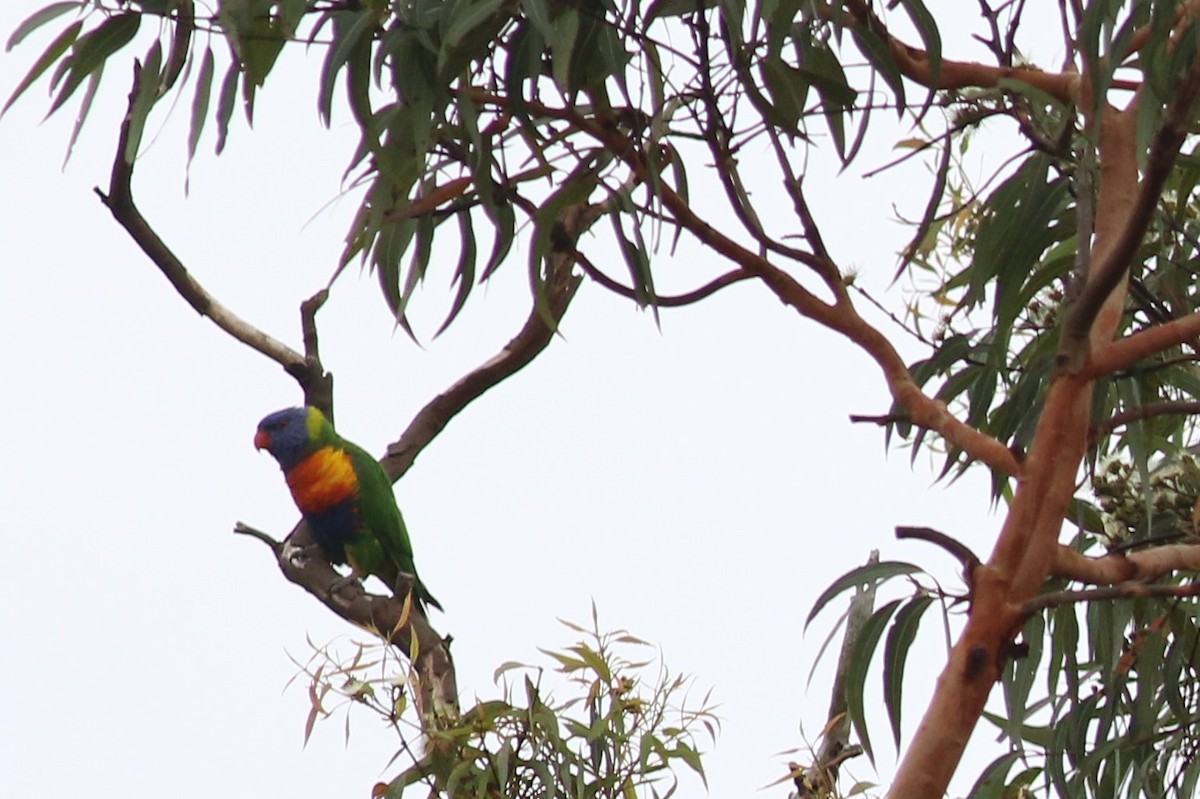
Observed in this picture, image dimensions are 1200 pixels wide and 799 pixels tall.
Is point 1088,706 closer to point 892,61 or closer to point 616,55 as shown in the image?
point 892,61

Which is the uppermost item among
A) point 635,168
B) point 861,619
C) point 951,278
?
point 951,278

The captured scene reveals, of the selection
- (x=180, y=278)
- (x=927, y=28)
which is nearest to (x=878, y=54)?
(x=927, y=28)

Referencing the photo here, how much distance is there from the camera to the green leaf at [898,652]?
4.70 feet

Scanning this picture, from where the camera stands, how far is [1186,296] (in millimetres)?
1805

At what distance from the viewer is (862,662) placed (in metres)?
1.47

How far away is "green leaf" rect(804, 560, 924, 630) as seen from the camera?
4.63ft

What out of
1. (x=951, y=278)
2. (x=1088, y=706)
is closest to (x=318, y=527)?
(x=951, y=278)

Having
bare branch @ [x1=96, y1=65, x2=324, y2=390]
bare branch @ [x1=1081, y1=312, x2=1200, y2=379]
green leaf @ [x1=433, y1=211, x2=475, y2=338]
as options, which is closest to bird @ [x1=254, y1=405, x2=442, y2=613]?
bare branch @ [x1=96, y1=65, x2=324, y2=390]

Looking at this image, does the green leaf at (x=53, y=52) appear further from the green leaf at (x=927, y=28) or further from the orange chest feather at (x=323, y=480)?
the orange chest feather at (x=323, y=480)

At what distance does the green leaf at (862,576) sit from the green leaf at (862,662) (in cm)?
4

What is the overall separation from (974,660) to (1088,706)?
0.58m

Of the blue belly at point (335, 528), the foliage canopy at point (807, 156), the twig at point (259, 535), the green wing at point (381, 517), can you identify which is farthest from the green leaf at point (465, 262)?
the green wing at point (381, 517)

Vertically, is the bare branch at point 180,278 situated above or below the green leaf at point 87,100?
above

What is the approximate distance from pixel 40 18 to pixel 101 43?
0.24ft
